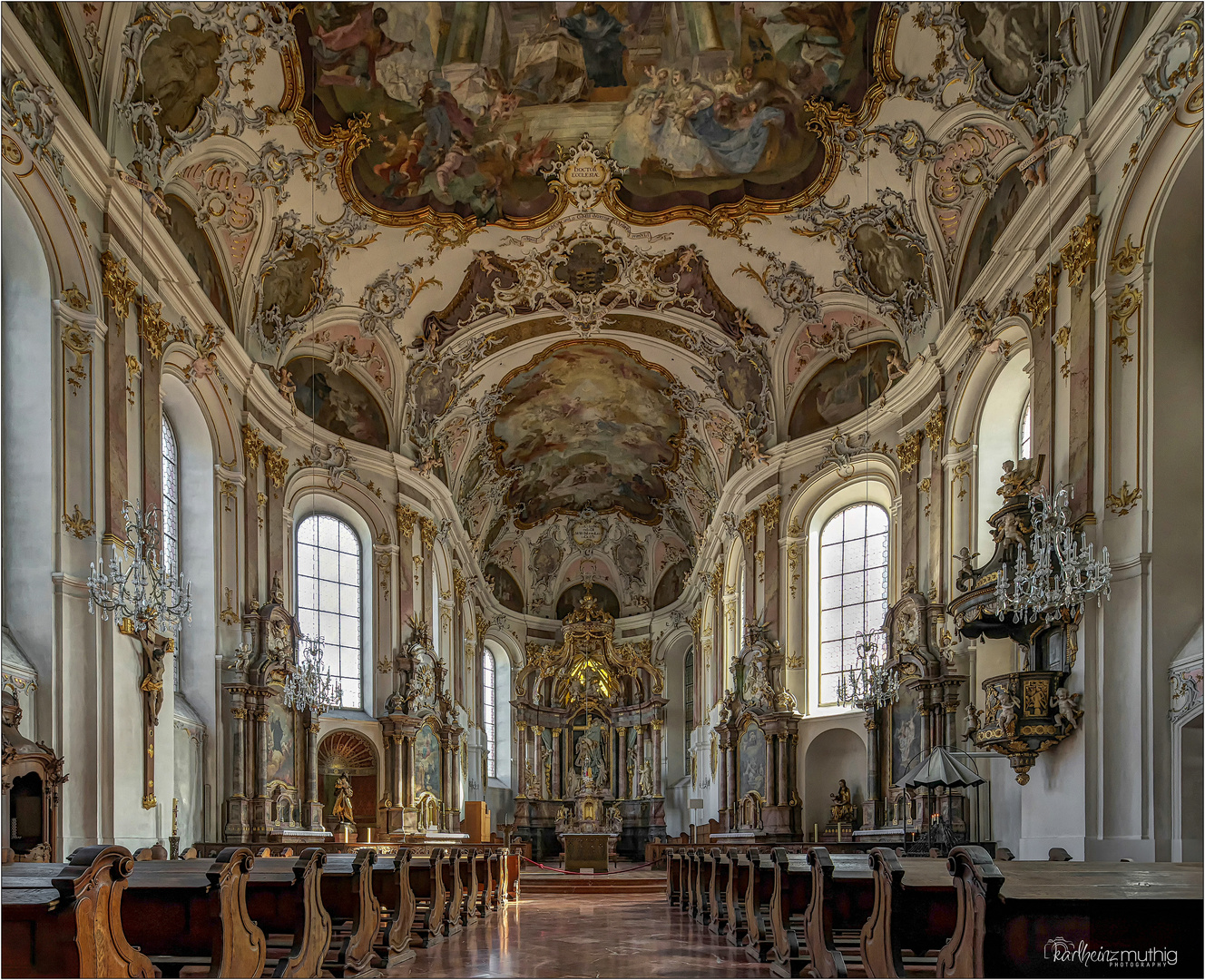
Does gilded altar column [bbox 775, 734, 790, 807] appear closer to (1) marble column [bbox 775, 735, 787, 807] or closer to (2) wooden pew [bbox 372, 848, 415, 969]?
(1) marble column [bbox 775, 735, 787, 807]

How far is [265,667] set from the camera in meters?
18.6

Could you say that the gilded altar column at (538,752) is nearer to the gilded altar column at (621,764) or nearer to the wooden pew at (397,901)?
the gilded altar column at (621,764)

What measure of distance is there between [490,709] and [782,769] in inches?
623

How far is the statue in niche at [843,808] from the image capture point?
2119 centimetres

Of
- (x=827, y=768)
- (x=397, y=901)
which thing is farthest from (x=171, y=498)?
(x=827, y=768)

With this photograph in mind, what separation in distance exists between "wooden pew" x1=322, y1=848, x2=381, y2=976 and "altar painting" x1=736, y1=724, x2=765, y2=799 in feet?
51.4

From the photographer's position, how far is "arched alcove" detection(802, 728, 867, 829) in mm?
22609

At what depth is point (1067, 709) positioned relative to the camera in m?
12.4

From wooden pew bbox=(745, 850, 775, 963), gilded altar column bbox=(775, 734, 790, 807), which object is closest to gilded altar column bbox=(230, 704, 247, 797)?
gilded altar column bbox=(775, 734, 790, 807)

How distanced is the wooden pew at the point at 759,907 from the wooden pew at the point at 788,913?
10 centimetres

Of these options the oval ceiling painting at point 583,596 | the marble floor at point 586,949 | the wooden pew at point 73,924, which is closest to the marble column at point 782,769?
the marble floor at point 586,949

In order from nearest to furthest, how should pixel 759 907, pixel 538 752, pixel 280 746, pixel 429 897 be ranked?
pixel 759 907 → pixel 429 897 → pixel 280 746 → pixel 538 752

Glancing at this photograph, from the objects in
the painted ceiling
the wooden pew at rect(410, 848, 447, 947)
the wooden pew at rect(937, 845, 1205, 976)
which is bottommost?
the wooden pew at rect(410, 848, 447, 947)

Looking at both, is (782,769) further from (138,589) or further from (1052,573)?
(138,589)
